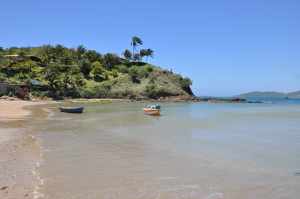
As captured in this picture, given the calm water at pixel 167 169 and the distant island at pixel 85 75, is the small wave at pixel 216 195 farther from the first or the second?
the distant island at pixel 85 75

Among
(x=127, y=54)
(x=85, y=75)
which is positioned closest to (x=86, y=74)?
(x=85, y=75)

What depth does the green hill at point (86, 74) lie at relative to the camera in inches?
3784

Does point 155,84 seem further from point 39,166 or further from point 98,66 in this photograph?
point 39,166

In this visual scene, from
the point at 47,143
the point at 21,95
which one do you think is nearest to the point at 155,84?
the point at 21,95

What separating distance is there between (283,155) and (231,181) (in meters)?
6.66

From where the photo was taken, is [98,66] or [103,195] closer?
[103,195]

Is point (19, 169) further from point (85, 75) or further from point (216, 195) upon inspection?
point (85, 75)

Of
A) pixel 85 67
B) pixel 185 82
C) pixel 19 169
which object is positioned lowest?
pixel 19 169

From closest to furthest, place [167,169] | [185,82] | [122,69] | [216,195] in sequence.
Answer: [216,195]
[167,169]
[122,69]
[185,82]

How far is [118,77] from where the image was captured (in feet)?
381

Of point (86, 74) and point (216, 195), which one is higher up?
point (86, 74)

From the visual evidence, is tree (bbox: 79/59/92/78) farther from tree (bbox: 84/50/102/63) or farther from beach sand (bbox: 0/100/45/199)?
beach sand (bbox: 0/100/45/199)

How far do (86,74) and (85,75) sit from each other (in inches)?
28.6

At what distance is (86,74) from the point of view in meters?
113
